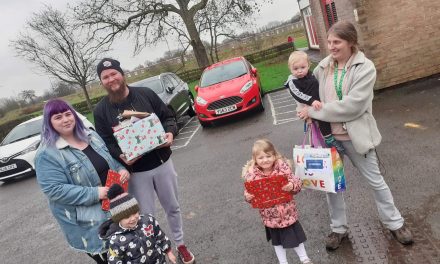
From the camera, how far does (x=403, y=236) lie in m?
3.29

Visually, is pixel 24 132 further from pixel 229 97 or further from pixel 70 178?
pixel 70 178

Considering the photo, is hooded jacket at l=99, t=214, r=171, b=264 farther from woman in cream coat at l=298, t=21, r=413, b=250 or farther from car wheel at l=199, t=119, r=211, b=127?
car wheel at l=199, t=119, r=211, b=127

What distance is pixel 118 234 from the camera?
2684 millimetres

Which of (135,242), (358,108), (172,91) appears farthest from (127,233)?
(172,91)

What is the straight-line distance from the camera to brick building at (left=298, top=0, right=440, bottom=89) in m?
8.59

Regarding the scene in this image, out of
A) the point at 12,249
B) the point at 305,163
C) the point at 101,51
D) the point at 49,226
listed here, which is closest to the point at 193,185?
the point at 49,226

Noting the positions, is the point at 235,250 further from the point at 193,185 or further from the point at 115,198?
the point at 193,185

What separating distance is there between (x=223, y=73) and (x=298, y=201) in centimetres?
718

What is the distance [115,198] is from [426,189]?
3.38 metres

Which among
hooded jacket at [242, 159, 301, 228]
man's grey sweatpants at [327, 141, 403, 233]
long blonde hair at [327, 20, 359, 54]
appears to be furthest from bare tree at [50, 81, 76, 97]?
long blonde hair at [327, 20, 359, 54]

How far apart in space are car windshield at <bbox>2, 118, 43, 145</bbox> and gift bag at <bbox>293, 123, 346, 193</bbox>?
10342mm

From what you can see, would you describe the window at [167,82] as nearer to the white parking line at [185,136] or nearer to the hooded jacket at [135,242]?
the white parking line at [185,136]

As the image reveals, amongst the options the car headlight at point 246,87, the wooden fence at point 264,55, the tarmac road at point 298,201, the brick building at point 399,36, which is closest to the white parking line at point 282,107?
the tarmac road at point 298,201

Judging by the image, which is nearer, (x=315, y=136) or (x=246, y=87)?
(x=315, y=136)
